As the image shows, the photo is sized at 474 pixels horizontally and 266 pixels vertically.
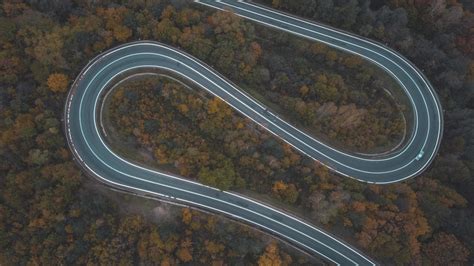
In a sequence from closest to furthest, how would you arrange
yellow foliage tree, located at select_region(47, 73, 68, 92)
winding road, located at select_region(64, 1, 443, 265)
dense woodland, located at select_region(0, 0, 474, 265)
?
1. dense woodland, located at select_region(0, 0, 474, 265)
2. yellow foliage tree, located at select_region(47, 73, 68, 92)
3. winding road, located at select_region(64, 1, 443, 265)

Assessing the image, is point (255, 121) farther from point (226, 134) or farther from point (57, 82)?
point (57, 82)

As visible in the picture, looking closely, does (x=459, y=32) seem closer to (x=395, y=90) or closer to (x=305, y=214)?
(x=395, y=90)

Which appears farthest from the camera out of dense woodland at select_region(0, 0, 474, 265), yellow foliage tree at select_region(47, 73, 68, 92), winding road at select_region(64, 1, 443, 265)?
winding road at select_region(64, 1, 443, 265)

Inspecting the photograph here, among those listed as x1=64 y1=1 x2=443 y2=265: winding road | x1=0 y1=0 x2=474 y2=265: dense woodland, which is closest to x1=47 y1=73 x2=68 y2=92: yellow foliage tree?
x1=0 y1=0 x2=474 y2=265: dense woodland

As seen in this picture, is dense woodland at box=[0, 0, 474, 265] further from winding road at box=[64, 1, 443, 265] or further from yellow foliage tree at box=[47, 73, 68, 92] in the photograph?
winding road at box=[64, 1, 443, 265]

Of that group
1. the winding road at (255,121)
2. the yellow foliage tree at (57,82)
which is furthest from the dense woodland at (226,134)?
the winding road at (255,121)

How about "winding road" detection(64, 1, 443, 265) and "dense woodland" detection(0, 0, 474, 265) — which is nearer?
"dense woodland" detection(0, 0, 474, 265)

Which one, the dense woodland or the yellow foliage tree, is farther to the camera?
the yellow foliage tree
